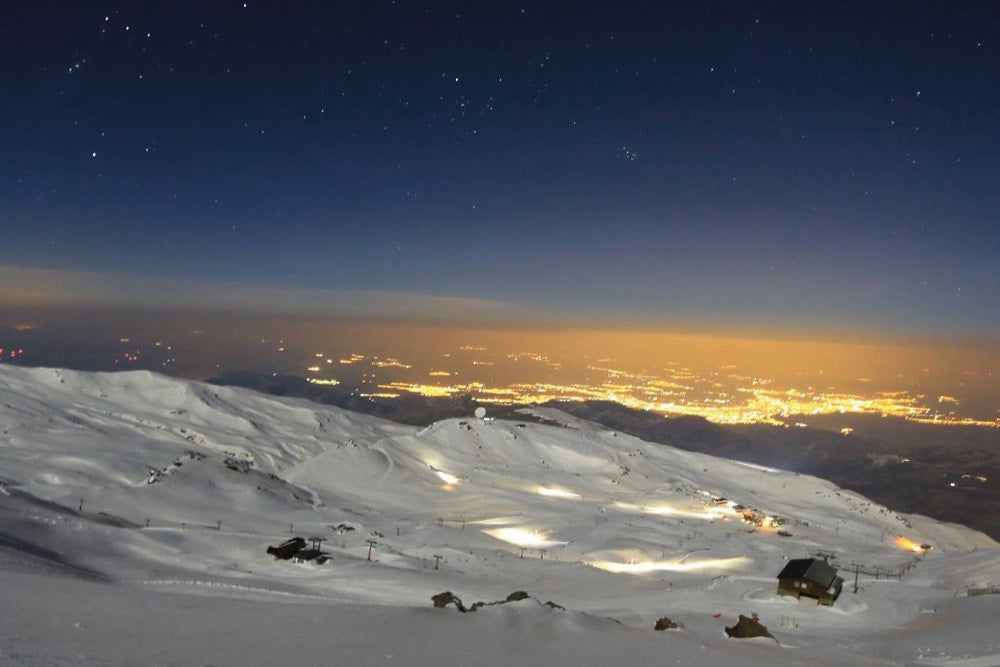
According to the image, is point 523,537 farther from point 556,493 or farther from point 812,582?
point 556,493

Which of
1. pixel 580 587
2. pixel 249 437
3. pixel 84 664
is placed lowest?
pixel 249 437

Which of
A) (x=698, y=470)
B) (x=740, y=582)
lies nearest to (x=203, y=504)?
(x=740, y=582)

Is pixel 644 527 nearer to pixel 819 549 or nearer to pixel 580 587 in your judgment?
pixel 819 549

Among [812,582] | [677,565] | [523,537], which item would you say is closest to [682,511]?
[523,537]

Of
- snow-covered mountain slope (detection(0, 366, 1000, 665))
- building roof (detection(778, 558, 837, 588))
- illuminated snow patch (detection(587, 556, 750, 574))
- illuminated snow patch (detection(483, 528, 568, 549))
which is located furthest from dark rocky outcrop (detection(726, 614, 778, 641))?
illuminated snow patch (detection(483, 528, 568, 549))

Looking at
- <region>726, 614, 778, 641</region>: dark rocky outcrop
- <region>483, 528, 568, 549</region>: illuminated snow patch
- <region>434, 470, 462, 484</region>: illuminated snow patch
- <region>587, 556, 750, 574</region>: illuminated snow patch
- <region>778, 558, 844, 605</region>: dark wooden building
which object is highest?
<region>726, 614, 778, 641</region>: dark rocky outcrop

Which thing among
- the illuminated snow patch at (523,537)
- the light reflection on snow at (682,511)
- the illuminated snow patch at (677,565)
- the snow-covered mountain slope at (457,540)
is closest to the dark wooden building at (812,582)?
the snow-covered mountain slope at (457,540)

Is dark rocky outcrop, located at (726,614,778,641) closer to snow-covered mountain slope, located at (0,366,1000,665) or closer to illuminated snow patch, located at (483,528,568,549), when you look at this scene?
snow-covered mountain slope, located at (0,366,1000,665)
